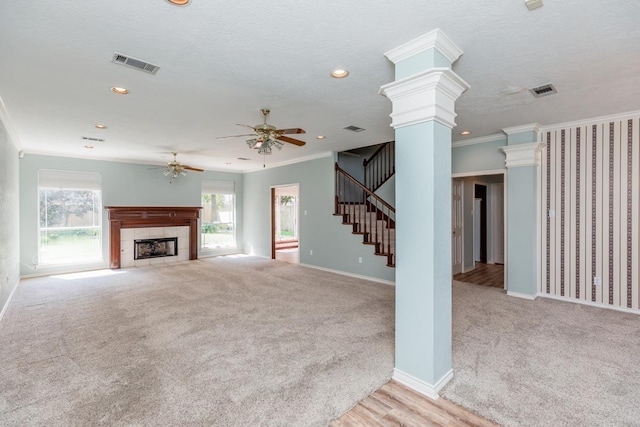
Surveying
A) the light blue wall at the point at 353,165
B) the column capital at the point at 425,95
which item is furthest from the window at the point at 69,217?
the column capital at the point at 425,95

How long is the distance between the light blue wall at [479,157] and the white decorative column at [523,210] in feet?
0.99

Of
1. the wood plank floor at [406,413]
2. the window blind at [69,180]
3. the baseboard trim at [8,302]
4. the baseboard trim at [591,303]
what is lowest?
the wood plank floor at [406,413]

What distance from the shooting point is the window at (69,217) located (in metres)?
6.52

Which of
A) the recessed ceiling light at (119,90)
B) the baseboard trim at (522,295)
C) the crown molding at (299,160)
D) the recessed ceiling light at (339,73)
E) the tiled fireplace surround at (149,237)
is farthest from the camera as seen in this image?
the tiled fireplace surround at (149,237)

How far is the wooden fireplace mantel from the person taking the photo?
7223 mm

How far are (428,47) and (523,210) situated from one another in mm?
3673

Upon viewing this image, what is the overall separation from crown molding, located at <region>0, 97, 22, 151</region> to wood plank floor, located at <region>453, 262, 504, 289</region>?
7.52m

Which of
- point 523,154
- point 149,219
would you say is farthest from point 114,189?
point 523,154

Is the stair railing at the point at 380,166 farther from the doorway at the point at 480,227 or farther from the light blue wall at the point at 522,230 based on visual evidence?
the light blue wall at the point at 522,230

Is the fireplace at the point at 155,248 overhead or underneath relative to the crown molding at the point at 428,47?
underneath

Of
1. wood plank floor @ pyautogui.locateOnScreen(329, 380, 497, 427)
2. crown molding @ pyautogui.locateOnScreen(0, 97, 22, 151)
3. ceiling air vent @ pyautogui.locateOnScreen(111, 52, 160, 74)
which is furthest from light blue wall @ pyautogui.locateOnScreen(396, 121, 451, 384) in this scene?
crown molding @ pyautogui.locateOnScreen(0, 97, 22, 151)

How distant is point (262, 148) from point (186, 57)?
1593 mm

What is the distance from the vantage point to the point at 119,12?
1.97 metres

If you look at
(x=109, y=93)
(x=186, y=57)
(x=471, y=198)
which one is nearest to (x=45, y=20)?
(x=186, y=57)
